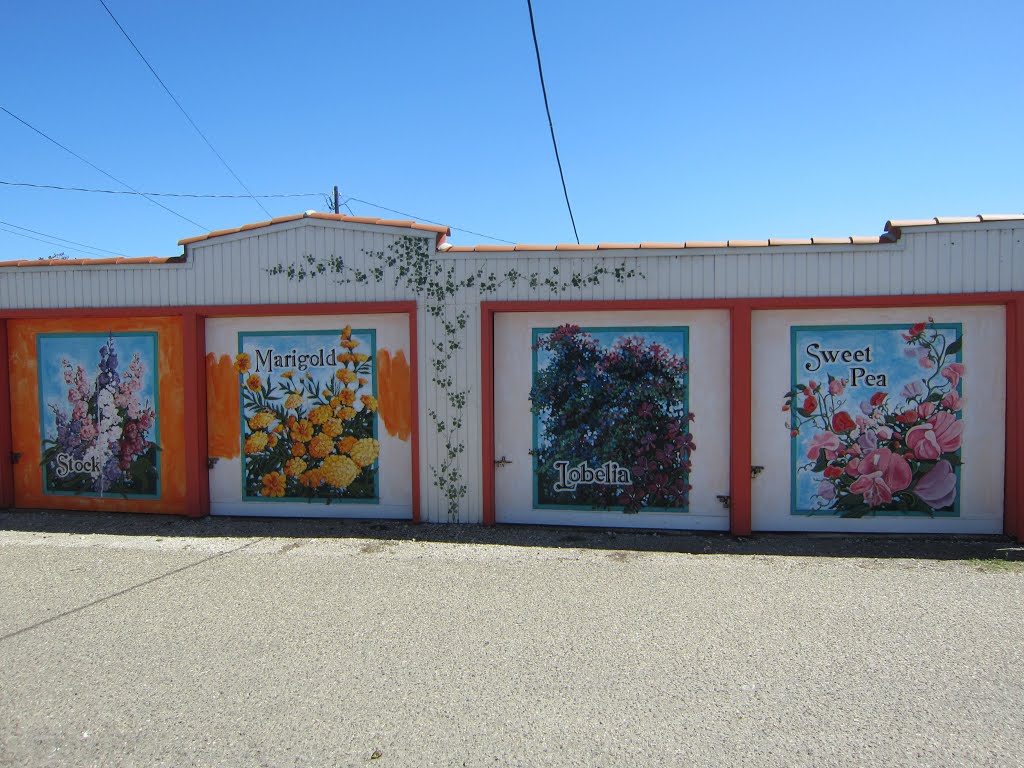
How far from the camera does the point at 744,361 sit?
248 inches

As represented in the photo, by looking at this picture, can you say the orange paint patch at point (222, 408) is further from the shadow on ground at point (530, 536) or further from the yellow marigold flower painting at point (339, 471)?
the yellow marigold flower painting at point (339, 471)

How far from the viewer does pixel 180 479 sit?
24.1 ft

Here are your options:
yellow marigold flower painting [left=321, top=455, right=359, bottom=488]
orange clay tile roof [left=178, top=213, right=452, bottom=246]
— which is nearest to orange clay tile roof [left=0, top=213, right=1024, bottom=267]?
orange clay tile roof [left=178, top=213, right=452, bottom=246]

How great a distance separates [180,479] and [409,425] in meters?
2.73

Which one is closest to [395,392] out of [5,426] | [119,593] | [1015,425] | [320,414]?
[320,414]

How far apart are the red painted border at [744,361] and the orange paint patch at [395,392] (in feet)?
2.81

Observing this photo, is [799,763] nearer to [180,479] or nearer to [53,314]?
[180,479]

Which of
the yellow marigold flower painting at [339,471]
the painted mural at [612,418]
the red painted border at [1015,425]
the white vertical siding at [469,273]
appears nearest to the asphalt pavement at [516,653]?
the red painted border at [1015,425]

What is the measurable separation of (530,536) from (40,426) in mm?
5898

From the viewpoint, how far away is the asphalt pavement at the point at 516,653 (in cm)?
295

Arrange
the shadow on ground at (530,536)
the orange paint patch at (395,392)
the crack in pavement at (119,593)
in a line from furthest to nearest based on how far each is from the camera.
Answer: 1. the orange paint patch at (395,392)
2. the shadow on ground at (530,536)
3. the crack in pavement at (119,593)

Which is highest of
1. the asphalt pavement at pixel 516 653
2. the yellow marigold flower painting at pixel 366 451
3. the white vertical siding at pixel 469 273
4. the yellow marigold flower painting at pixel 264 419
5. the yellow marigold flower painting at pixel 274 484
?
the white vertical siding at pixel 469 273

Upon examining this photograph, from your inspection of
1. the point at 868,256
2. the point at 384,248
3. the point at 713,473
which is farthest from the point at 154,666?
the point at 868,256

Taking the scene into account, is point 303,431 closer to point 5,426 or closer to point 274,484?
point 274,484
